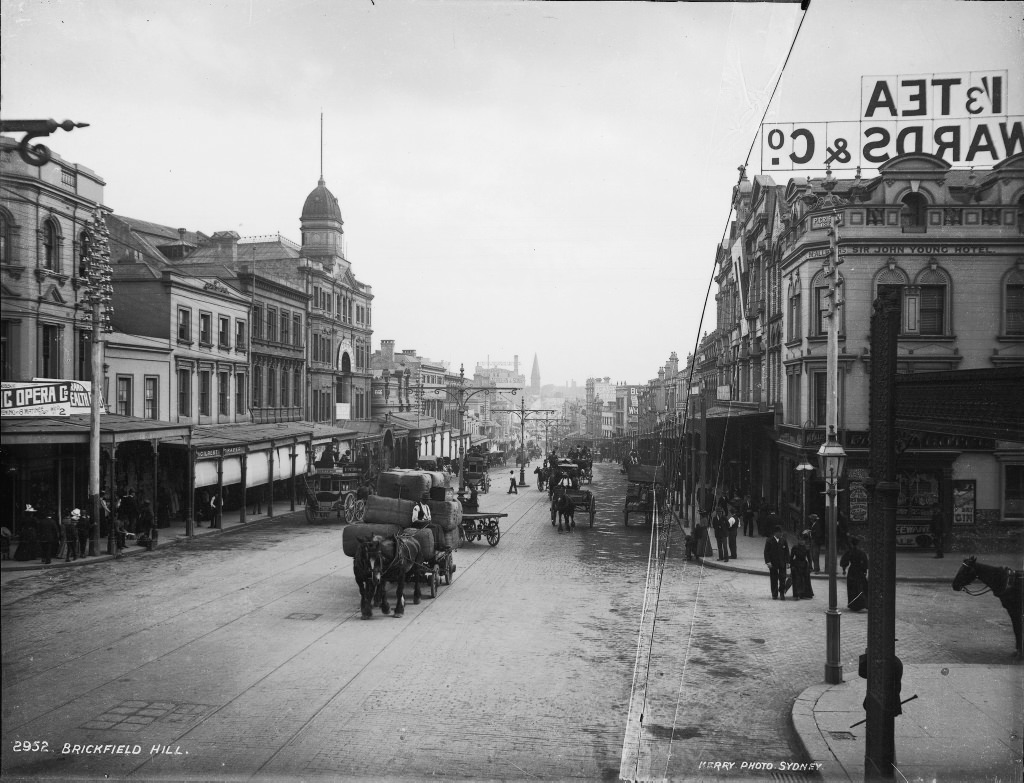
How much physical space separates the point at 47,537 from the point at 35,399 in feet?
19.9

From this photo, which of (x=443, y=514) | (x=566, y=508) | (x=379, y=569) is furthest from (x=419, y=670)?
(x=566, y=508)

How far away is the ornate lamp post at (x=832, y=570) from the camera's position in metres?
9.94

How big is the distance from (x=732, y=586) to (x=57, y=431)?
13.6 meters

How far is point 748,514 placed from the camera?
24.8 m

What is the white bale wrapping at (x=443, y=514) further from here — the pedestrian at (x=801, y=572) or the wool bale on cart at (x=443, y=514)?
the pedestrian at (x=801, y=572)

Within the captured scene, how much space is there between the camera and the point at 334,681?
959 centimetres

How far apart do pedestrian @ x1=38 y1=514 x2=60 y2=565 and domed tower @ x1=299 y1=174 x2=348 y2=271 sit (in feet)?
24.6

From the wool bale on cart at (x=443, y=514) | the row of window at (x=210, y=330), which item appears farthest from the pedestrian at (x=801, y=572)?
the row of window at (x=210, y=330)

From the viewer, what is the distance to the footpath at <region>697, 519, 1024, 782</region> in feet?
21.6

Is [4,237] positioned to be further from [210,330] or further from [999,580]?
[210,330]

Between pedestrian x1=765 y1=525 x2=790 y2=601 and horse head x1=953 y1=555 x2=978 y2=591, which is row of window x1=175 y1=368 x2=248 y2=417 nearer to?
pedestrian x1=765 y1=525 x2=790 y2=601

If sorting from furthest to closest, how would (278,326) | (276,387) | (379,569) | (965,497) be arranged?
(276,387) < (278,326) < (379,569) < (965,497)

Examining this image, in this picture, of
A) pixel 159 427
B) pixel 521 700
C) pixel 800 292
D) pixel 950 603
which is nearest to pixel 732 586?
pixel 950 603

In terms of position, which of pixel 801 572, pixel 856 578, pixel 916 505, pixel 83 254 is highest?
pixel 83 254
